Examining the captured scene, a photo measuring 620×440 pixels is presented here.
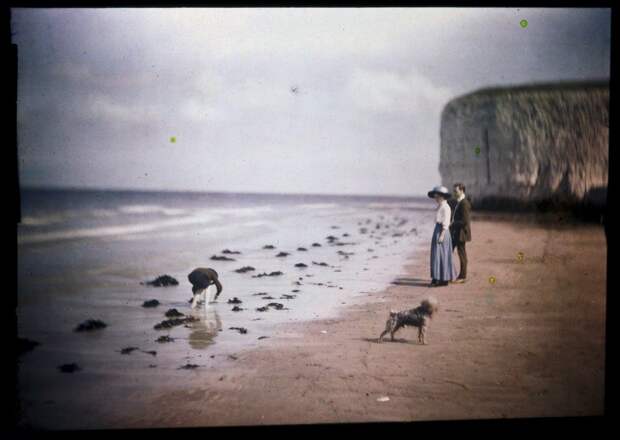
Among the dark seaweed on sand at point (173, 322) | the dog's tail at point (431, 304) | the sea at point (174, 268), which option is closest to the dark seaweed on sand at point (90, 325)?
the sea at point (174, 268)

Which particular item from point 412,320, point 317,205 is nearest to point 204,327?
point 317,205

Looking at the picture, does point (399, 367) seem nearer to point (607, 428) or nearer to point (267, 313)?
point (267, 313)

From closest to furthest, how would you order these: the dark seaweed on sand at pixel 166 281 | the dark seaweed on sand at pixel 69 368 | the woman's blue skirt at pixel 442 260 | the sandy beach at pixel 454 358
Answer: the sandy beach at pixel 454 358, the dark seaweed on sand at pixel 69 368, the dark seaweed on sand at pixel 166 281, the woman's blue skirt at pixel 442 260

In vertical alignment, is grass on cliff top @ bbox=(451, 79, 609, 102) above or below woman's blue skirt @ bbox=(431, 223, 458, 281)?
above

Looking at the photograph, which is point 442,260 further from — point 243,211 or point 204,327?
point 204,327

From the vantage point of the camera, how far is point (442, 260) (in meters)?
2.89

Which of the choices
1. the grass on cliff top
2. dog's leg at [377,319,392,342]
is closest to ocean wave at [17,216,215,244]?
dog's leg at [377,319,392,342]

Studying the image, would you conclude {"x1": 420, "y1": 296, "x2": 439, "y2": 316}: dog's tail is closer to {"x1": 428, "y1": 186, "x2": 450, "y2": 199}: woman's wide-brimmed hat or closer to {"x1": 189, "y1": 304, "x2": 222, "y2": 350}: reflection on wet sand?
{"x1": 428, "y1": 186, "x2": 450, "y2": 199}: woman's wide-brimmed hat

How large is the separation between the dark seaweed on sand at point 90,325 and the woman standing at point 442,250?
6.28 ft

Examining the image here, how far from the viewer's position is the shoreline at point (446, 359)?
8.02 feet

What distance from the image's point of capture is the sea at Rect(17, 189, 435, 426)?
2.61 meters

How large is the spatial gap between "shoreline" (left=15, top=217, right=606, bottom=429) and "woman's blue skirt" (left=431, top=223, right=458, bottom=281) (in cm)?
7

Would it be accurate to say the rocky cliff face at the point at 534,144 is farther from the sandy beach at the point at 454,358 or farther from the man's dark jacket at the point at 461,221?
the sandy beach at the point at 454,358

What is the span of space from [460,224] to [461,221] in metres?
0.02
